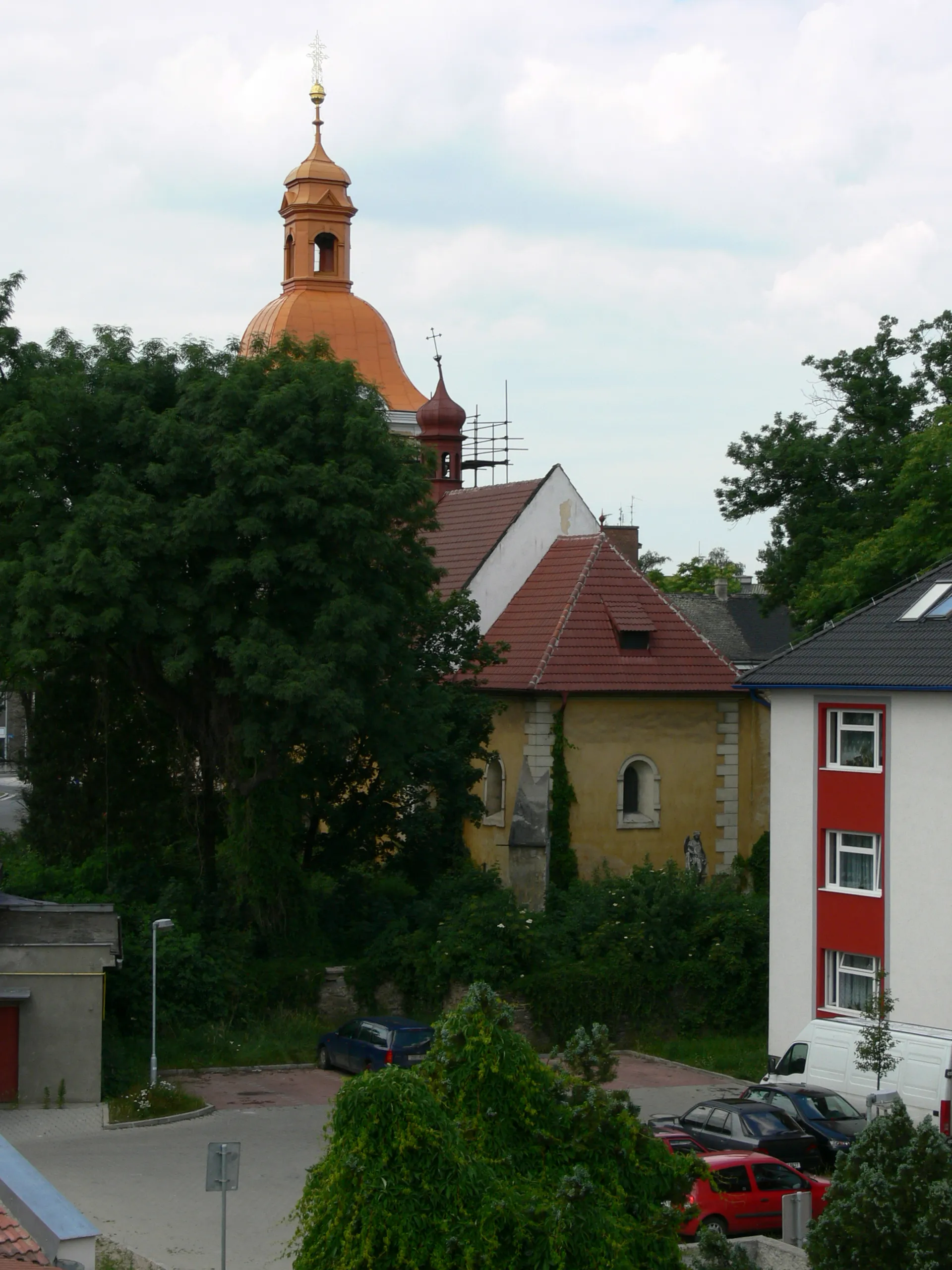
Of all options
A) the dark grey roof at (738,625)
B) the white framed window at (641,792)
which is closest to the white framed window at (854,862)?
the white framed window at (641,792)

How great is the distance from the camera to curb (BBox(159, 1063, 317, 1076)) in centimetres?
2798

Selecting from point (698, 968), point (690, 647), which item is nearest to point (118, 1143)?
point (698, 968)

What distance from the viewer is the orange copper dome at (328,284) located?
57281 mm

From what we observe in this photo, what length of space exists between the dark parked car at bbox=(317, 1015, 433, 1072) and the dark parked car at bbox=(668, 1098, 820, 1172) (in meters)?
5.87

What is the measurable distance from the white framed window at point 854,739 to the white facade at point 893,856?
0.22m

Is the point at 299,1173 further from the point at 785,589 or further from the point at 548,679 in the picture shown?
the point at 785,589

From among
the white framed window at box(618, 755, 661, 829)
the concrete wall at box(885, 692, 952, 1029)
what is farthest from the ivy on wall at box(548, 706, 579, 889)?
the concrete wall at box(885, 692, 952, 1029)

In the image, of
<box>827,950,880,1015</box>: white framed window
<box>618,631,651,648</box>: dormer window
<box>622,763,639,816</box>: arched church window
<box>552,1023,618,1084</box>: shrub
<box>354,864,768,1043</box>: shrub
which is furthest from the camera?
<box>618,631,651,648</box>: dormer window

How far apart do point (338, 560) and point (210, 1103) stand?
→ 939cm

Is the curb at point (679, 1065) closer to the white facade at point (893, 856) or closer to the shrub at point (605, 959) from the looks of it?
the shrub at point (605, 959)

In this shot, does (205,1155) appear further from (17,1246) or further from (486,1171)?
(486,1171)

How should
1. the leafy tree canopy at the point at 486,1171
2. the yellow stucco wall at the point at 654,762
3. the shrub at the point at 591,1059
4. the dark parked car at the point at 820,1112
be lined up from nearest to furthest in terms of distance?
the leafy tree canopy at the point at 486,1171, the shrub at the point at 591,1059, the dark parked car at the point at 820,1112, the yellow stucco wall at the point at 654,762

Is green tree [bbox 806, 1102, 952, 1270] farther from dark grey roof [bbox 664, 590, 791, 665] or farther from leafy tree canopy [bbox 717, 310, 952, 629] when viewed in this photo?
dark grey roof [bbox 664, 590, 791, 665]

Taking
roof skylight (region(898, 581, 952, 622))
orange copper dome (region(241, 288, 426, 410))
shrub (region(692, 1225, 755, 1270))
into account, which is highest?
orange copper dome (region(241, 288, 426, 410))
